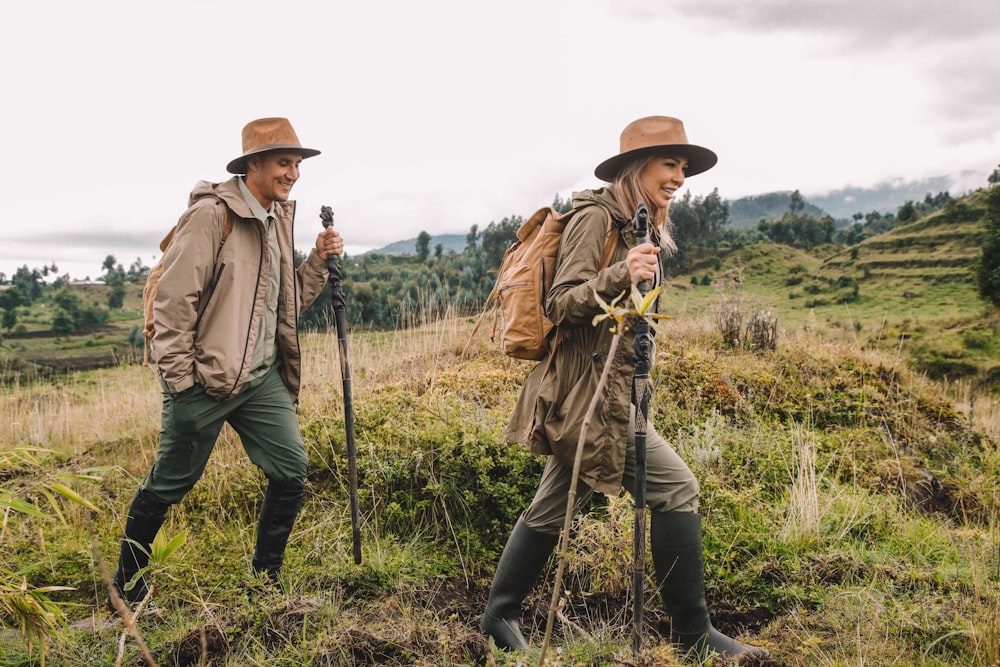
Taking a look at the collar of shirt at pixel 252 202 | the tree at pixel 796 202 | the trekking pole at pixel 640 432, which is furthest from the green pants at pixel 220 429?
the tree at pixel 796 202

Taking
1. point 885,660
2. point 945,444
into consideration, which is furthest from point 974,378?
point 885,660

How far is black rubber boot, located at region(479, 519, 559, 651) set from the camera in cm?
293

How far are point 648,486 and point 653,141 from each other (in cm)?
147

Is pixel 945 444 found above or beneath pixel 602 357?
beneath

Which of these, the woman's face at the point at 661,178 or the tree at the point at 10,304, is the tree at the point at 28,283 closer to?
the tree at the point at 10,304

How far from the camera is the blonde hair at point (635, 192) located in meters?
2.75

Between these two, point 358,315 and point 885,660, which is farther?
point 358,315

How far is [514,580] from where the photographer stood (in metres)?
2.97

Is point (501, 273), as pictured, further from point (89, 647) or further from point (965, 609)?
point (965, 609)

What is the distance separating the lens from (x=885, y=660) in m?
2.71

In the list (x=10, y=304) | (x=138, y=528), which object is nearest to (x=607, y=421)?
(x=138, y=528)

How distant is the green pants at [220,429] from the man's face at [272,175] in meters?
0.90

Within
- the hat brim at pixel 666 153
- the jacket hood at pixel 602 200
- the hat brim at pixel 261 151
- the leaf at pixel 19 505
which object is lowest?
the leaf at pixel 19 505

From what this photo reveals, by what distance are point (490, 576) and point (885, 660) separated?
207cm
